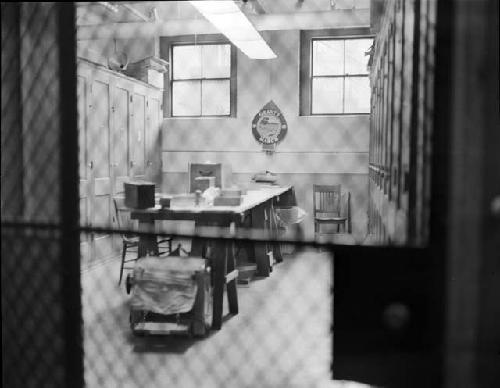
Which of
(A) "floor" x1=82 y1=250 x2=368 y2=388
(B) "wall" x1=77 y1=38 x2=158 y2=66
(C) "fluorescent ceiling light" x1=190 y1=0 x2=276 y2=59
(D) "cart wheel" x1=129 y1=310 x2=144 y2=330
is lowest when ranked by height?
(A) "floor" x1=82 y1=250 x2=368 y2=388

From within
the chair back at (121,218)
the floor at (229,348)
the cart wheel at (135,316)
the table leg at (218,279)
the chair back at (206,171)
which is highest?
the chair back at (206,171)

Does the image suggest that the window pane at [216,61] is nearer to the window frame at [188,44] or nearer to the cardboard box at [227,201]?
the window frame at [188,44]

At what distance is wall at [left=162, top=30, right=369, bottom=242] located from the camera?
26.2 feet

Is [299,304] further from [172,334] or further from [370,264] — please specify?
[370,264]

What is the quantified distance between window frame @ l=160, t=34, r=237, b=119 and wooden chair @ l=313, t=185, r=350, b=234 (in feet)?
5.65

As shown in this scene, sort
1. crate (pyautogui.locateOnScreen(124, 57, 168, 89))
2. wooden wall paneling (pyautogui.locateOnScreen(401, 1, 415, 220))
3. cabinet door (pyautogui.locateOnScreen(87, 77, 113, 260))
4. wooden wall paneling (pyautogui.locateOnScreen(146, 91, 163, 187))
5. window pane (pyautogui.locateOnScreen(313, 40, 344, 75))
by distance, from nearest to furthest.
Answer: wooden wall paneling (pyautogui.locateOnScreen(401, 1, 415, 220)), cabinet door (pyautogui.locateOnScreen(87, 77, 113, 260)), crate (pyautogui.locateOnScreen(124, 57, 168, 89)), wooden wall paneling (pyautogui.locateOnScreen(146, 91, 163, 187)), window pane (pyautogui.locateOnScreen(313, 40, 344, 75))

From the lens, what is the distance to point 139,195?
4.27m

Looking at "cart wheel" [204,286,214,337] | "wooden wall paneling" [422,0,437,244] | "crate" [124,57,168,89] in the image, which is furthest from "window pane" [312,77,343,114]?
"wooden wall paneling" [422,0,437,244]

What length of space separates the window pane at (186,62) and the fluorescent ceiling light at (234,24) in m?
1.24

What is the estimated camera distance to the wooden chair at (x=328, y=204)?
25.0 ft

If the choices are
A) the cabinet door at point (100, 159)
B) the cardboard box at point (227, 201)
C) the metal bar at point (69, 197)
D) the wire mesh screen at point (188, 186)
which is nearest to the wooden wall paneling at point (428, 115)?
the wire mesh screen at point (188, 186)

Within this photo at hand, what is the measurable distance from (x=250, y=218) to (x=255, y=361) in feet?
10.3

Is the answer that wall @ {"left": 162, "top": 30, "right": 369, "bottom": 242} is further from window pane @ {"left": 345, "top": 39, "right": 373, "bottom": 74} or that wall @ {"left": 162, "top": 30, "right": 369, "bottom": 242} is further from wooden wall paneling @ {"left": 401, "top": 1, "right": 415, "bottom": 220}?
wooden wall paneling @ {"left": 401, "top": 1, "right": 415, "bottom": 220}

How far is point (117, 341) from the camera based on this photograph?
3879mm
